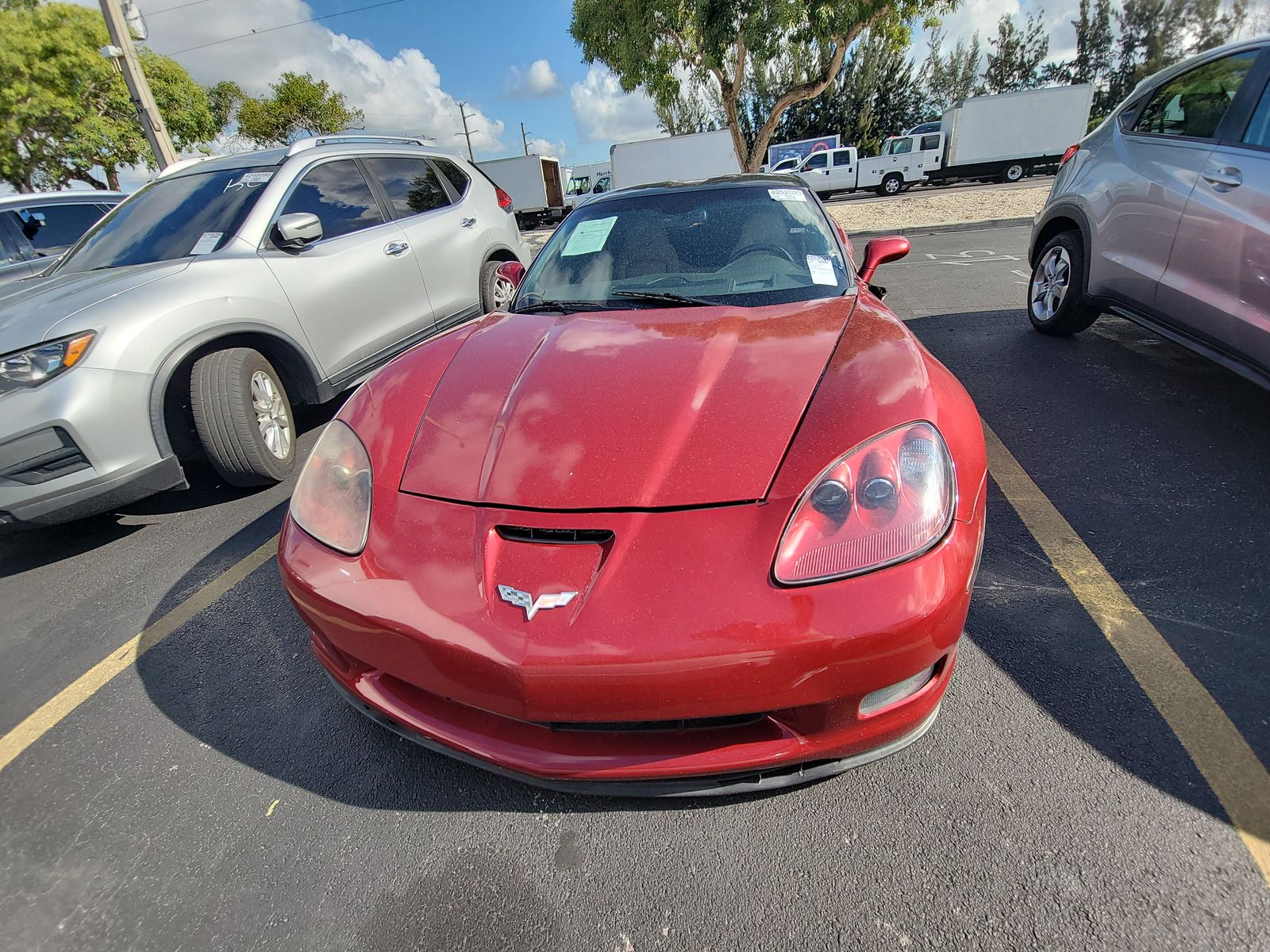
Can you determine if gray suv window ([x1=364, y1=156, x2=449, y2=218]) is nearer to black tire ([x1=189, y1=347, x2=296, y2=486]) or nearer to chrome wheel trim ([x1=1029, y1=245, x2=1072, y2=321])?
black tire ([x1=189, y1=347, x2=296, y2=486])

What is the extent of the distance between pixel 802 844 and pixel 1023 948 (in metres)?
0.42

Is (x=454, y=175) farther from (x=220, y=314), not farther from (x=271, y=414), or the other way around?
(x=271, y=414)

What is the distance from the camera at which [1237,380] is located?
361 centimetres

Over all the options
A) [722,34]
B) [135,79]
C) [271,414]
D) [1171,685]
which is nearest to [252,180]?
[271,414]

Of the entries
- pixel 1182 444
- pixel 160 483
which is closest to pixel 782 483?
pixel 1182 444

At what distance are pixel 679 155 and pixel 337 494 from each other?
22.7 metres

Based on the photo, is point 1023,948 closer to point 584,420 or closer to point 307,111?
point 584,420

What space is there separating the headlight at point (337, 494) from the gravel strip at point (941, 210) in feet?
37.0

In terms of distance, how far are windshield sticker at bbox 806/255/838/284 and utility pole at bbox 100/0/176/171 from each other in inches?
457

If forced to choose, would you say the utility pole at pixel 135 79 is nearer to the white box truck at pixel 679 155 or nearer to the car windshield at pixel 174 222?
the car windshield at pixel 174 222

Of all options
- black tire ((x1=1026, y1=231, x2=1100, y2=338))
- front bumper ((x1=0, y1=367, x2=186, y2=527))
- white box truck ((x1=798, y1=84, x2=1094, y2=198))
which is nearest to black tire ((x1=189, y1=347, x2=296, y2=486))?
front bumper ((x1=0, y1=367, x2=186, y2=527))

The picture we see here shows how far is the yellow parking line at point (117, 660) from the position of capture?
194 cm

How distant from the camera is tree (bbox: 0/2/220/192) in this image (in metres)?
19.0

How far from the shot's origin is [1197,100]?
3271 mm
